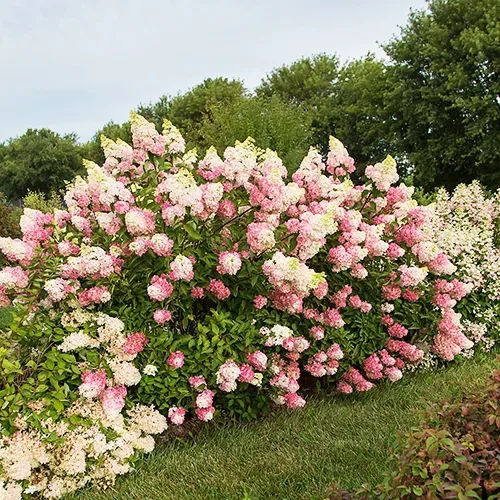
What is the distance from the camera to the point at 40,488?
3.41 m

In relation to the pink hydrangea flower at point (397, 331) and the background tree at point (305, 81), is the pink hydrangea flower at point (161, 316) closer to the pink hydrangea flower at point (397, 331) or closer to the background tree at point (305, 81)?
the pink hydrangea flower at point (397, 331)

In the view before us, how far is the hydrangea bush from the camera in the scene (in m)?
3.60

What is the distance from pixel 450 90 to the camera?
17500 millimetres

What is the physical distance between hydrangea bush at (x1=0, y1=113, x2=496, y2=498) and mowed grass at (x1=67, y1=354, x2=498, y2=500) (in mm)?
152

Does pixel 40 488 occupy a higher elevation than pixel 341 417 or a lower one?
higher

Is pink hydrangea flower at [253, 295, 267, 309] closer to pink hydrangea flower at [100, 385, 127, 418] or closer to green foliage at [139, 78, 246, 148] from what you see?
pink hydrangea flower at [100, 385, 127, 418]

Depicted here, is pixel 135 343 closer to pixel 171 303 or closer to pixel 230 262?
pixel 171 303

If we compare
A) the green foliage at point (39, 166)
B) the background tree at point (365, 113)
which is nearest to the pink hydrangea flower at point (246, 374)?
the background tree at point (365, 113)

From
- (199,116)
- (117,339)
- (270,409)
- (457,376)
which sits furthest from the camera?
(199,116)

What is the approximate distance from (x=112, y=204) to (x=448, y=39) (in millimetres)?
16737

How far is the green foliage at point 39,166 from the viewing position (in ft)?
138

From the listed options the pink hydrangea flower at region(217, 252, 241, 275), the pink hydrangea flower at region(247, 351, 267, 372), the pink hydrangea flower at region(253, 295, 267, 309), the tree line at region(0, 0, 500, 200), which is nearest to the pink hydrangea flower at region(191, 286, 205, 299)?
the pink hydrangea flower at region(217, 252, 241, 275)

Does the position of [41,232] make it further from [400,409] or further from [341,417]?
[400,409]

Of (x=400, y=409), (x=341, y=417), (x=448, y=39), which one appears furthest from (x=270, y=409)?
(x=448, y=39)
